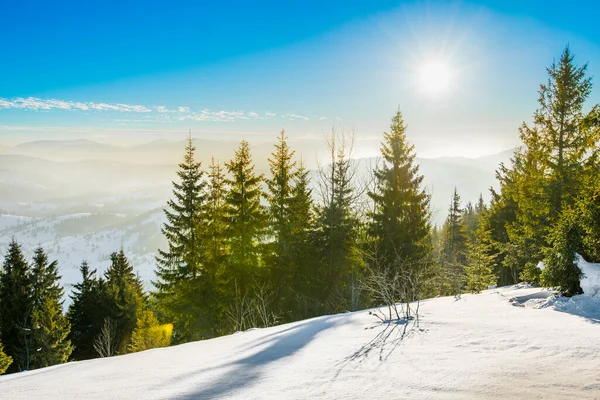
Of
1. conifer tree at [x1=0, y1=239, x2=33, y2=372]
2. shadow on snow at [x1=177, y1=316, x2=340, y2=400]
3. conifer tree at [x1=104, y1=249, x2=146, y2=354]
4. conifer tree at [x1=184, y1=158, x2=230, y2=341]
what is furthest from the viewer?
conifer tree at [x1=104, y1=249, x2=146, y2=354]

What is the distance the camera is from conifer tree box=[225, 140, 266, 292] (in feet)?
67.4

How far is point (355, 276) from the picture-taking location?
23109 mm

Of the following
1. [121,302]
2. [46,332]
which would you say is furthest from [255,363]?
[121,302]

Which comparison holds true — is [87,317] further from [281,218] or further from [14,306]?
[281,218]

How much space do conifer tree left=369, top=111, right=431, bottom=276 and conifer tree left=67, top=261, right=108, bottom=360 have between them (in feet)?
97.4

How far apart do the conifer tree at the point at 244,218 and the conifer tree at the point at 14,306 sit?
20.6 meters

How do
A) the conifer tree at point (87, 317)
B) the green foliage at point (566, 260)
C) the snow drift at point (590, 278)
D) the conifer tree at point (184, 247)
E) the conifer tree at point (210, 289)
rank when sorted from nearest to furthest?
the snow drift at point (590, 278) → the green foliage at point (566, 260) → the conifer tree at point (210, 289) → the conifer tree at point (184, 247) → the conifer tree at point (87, 317)

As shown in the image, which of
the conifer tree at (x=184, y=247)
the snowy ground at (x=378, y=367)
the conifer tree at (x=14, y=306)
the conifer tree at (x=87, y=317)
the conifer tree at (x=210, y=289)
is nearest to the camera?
the snowy ground at (x=378, y=367)

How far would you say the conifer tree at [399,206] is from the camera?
842 inches

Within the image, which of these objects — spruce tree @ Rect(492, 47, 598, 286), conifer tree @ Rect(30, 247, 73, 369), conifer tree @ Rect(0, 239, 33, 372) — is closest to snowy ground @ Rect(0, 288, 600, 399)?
spruce tree @ Rect(492, 47, 598, 286)

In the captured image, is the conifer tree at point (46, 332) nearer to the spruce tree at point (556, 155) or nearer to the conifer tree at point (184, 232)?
the conifer tree at point (184, 232)

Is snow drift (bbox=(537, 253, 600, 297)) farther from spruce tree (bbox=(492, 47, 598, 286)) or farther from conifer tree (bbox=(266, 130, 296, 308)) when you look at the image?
conifer tree (bbox=(266, 130, 296, 308))

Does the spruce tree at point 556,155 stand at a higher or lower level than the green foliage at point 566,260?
higher

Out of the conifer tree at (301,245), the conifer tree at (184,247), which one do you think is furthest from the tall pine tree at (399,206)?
the conifer tree at (184,247)
